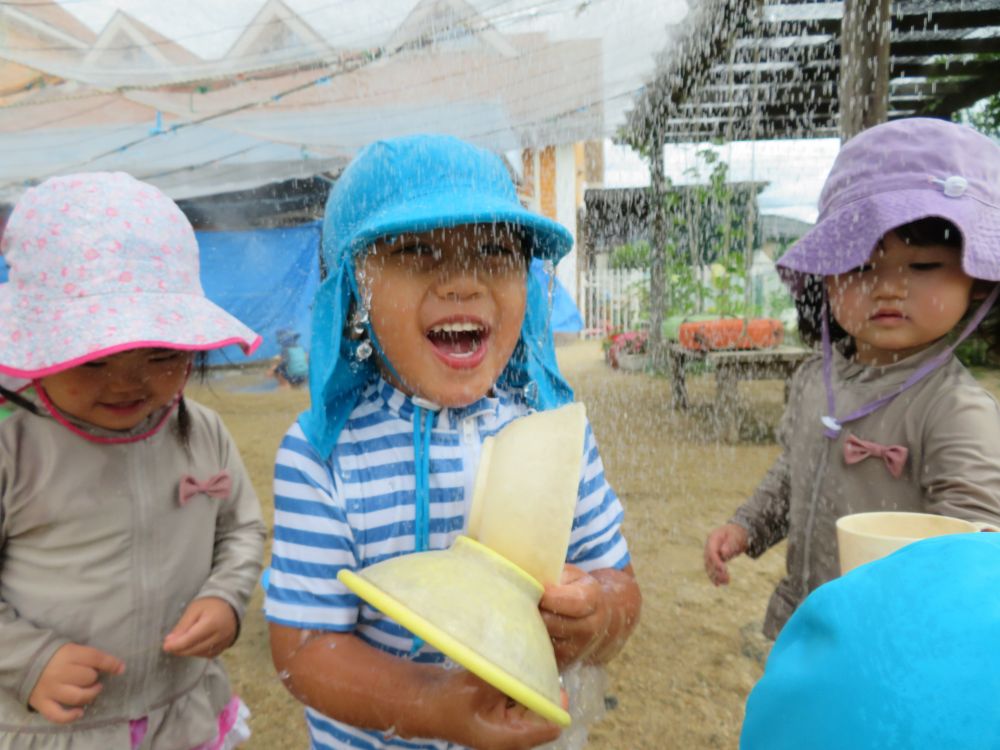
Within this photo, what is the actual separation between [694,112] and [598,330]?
8690 mm

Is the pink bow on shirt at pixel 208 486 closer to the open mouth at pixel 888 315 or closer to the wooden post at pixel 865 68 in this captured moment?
the open mouth at pixel 888 315

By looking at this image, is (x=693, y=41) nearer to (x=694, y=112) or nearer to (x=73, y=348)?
(x=694, y=112)

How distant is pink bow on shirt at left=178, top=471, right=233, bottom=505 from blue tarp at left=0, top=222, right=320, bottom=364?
31.4ft

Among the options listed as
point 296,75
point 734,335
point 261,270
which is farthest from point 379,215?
point 261,270

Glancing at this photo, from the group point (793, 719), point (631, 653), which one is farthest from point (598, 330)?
point (793, 719)

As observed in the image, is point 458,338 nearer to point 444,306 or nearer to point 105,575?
point 444,306

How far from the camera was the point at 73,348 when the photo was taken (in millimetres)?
1276

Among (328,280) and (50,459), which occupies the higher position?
(328,280)

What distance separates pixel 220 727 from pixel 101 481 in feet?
2.18

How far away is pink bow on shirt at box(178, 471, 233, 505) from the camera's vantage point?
4.99 feet

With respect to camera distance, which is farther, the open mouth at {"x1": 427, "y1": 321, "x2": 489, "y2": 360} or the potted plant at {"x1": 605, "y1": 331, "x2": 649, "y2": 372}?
the potted plant at {"x1": 605, "y1": 331, "x2": 649, "y2": 372}

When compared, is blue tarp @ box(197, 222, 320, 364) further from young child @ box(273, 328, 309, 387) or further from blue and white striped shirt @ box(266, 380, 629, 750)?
blue and white striped shirt @ box(266, 380, 629, 750)

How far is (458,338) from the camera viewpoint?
3.58 feet

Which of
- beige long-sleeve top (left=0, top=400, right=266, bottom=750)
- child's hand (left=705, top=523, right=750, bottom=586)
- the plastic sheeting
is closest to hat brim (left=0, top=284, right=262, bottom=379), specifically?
beige long-sleeve top (left=0, top=400, right=266, bottom=750)
